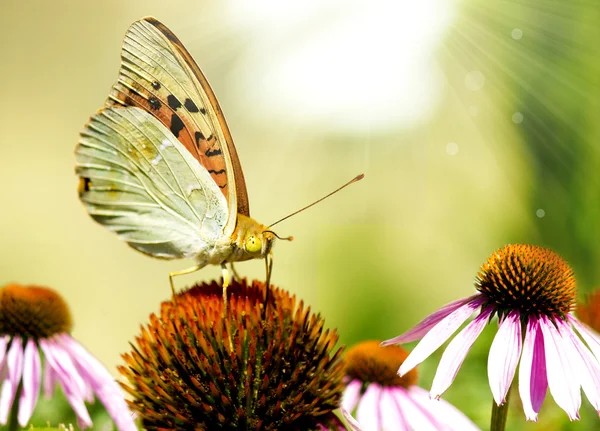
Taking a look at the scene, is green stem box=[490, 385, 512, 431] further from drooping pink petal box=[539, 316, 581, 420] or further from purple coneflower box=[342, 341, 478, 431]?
purple coneflower box=[342, 341, 478, 431]

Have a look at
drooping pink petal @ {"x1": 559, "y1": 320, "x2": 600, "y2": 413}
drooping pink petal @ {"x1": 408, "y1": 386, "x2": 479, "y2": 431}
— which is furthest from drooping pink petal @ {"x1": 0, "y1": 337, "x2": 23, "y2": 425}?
drooping pink petal @ {"x1": 559, "y1": 320, "x2": 600, "y2": 413}

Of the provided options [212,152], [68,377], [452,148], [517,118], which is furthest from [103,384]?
[452,148]

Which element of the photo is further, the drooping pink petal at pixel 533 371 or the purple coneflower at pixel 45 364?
the purple coneflower at pixel 45 364

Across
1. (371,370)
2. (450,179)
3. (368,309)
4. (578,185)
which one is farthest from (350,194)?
(371,370)

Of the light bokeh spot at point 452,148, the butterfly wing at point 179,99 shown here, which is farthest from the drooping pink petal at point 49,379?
the light bokeh spot at point 452,148

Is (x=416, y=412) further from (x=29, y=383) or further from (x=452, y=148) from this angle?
(x=452, y=148)

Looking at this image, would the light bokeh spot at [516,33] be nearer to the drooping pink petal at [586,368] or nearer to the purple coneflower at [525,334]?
the purple coneflower at [525,334]

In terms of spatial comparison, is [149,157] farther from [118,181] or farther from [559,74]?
[559,74]
